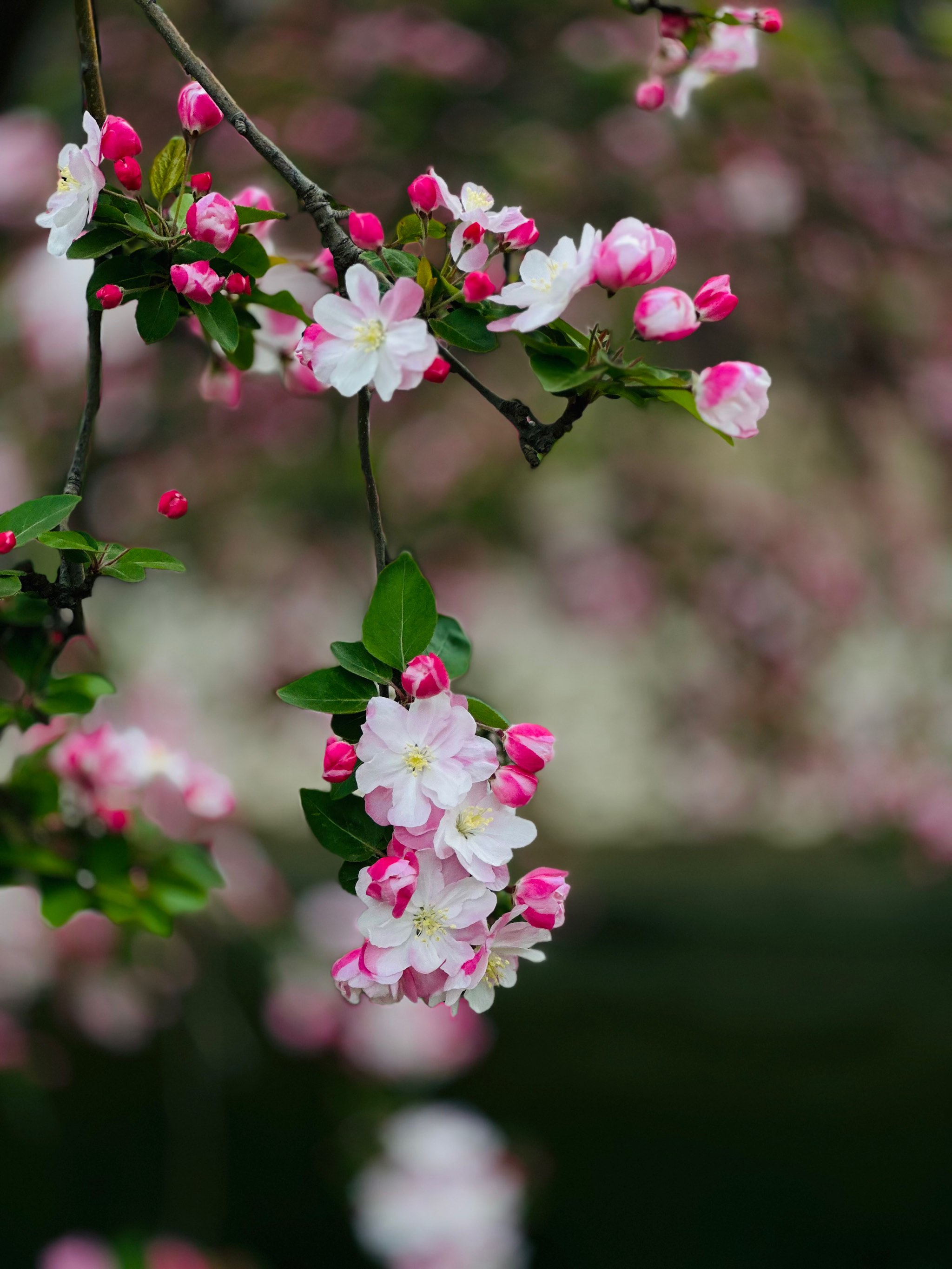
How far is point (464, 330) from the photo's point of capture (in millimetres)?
449

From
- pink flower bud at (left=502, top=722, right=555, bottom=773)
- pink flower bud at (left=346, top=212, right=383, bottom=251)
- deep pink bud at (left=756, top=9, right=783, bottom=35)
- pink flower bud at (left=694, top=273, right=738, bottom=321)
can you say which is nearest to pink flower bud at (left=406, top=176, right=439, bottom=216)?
pink flower bud at (left=346, top=212, right=383, bottom=251)

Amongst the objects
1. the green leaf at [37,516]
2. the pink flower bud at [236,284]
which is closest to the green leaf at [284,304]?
the pink flower bud at [236,284]

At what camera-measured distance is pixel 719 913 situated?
12.6 ft

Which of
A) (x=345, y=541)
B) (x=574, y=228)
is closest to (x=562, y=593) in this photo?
(x=345, y=541)

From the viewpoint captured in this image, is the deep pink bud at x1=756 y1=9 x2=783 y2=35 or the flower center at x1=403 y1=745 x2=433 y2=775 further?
the deep pink bud at x1=756 y1=9 x2=783 y2=35

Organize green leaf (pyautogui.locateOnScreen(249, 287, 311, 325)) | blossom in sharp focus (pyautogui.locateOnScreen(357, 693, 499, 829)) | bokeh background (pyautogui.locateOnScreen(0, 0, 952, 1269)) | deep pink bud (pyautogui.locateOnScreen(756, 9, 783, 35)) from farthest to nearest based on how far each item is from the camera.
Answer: bokeh background (pyautogui.locateOnScreen(0, 0, 952, 1269)) < deep pink bud (pyautogui.locateOnScreen(756, 9, 783, 35)) < green leaf (pyautogui.locateOnScreen(249, 287, 311, 325)) < blossom in sharp focus (pyautogui.locateOnScreen(357, 693, 499, 829))

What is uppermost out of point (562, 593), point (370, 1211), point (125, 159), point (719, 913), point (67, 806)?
point (125, 159)

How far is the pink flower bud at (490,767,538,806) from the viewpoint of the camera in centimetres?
43

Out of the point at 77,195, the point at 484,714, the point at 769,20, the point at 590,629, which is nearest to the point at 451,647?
the point at 484,714

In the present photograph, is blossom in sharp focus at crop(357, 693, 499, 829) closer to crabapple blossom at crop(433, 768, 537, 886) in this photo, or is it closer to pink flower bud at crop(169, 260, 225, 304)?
crabapple blossom at crop(433, 768, 537, 886)

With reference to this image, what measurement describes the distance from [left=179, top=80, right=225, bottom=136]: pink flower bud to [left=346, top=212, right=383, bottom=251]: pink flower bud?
0.33 feet

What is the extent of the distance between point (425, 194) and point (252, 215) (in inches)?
3.5

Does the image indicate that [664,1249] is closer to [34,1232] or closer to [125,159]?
[34,1232]

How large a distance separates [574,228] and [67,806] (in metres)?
Answer: 1.40
